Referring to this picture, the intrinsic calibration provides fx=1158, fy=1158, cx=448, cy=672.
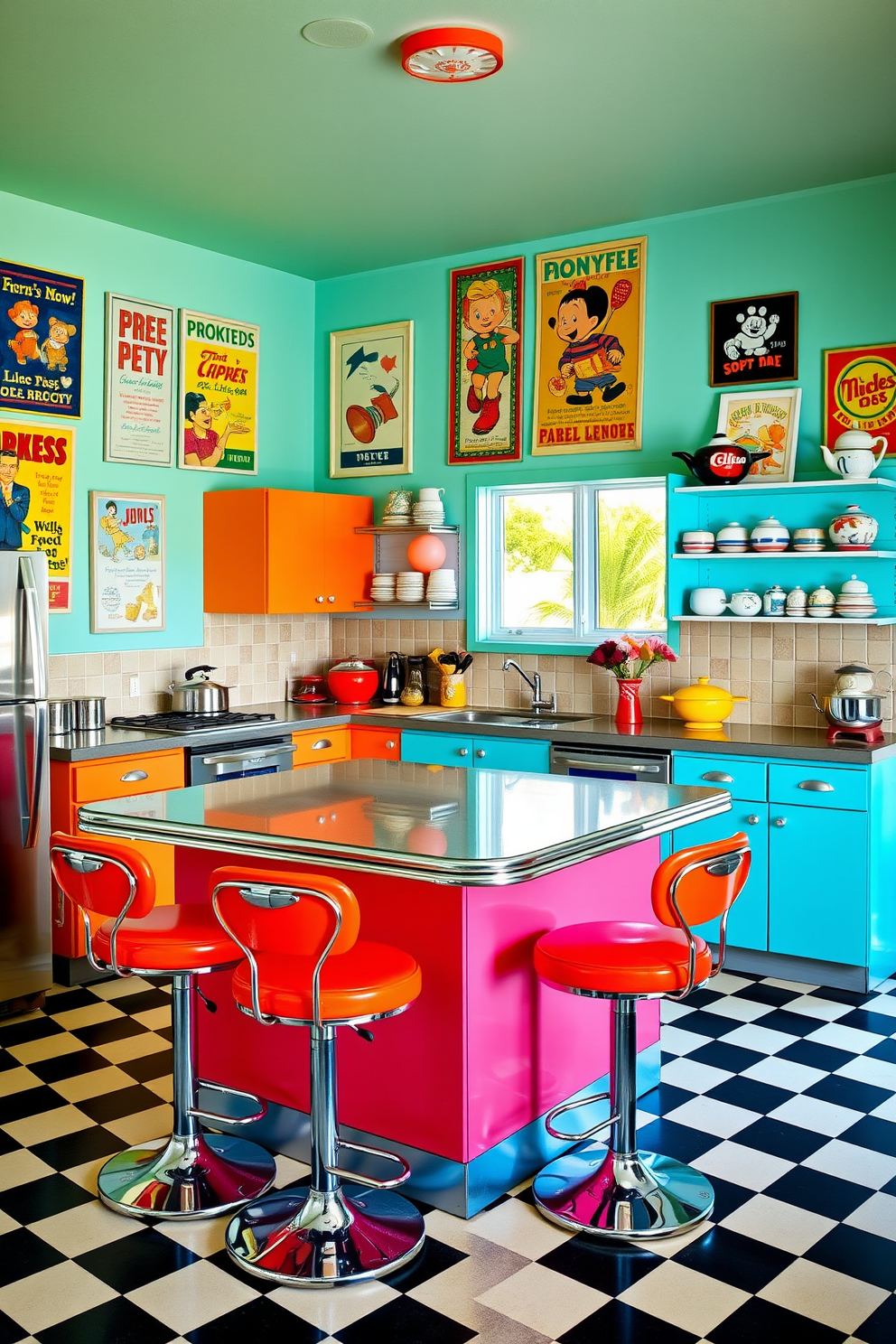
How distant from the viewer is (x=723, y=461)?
5.00 meters

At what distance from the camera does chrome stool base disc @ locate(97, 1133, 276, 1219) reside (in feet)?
9.41

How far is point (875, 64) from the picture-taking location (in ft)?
12.4

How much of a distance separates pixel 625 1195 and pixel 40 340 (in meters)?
4.27

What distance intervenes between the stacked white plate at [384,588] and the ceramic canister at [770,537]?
2.10m

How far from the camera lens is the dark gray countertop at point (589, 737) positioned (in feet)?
14.9

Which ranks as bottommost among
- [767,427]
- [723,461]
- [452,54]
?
[723,461]

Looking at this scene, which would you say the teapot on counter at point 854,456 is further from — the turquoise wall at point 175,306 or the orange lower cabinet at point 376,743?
the turquoise wall at point 175,306

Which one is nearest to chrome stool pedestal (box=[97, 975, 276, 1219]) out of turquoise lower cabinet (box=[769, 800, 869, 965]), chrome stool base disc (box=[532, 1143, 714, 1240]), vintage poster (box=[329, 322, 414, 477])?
chrome stool base disc (box=[532, 1143, 714, 1240])

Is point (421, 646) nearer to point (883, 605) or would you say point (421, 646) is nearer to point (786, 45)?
point (883, 605)

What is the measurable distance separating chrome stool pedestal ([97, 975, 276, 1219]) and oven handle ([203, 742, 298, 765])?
216cm

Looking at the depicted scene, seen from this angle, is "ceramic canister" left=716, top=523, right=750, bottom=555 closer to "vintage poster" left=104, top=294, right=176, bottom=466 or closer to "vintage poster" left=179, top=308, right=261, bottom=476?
"vintage poster" left=179, top=308, right=261, bottom=476

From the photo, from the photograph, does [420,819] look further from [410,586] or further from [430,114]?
[410,586]

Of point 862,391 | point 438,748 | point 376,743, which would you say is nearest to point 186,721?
point 376,743

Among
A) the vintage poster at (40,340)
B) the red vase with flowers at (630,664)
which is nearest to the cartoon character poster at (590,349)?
the red vase with flowers at (630,664)
